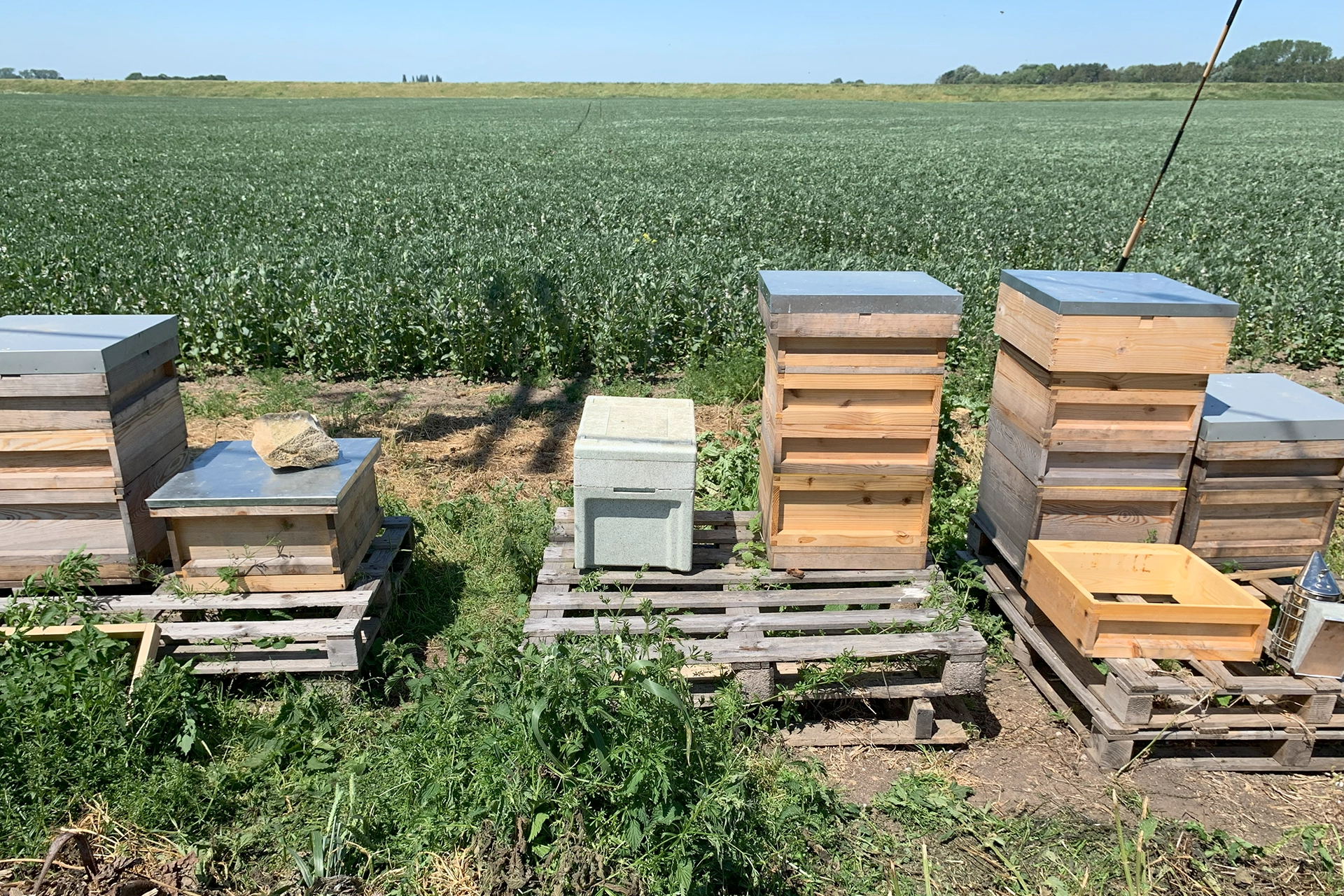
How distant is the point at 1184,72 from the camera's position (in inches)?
4432

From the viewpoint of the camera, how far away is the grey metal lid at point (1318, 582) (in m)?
4.13

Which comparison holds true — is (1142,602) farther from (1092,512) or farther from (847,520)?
(847,520)

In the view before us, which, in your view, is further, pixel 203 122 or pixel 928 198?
pixel 203 122

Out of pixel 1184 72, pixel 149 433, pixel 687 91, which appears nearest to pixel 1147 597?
pixel 149 433

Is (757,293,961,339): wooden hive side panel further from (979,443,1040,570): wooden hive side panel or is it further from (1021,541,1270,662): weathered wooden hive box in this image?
(1021,541,1270,662): weathered wooden hive box

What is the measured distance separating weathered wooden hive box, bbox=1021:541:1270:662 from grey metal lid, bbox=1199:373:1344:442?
68cm

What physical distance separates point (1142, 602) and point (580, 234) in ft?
36.9

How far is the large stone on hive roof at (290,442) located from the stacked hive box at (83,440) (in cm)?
59

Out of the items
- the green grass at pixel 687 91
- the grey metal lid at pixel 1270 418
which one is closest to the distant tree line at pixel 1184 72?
the green grass at pixel 687 91

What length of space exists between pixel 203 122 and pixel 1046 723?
54851 mm

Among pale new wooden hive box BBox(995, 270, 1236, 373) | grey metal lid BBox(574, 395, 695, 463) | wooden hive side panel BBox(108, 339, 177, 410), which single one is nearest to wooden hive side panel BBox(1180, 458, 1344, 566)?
pale new wooden hive box BBox(995, 270, 1236, 373)

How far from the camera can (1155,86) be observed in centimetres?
9975

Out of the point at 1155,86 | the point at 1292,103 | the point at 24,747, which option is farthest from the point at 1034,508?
the point at 1155,86

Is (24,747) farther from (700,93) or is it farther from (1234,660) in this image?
(700,93)
